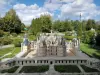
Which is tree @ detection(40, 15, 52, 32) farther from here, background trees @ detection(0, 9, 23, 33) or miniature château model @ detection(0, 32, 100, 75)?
miniature château model @ detection(0, 32, 100, 75)

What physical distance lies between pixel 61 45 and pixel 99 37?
56.1ft

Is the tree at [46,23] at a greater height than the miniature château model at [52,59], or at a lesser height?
greater

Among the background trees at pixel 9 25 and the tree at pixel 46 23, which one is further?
the tree at pixel 46 23

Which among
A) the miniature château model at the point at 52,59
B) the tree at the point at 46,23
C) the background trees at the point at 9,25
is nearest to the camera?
the miniature château model at the point at 52,59

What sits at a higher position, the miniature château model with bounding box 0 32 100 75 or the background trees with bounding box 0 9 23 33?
the background trees with bounding box 0 9 23 33

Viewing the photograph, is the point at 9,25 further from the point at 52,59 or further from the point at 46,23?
the point at 52,59

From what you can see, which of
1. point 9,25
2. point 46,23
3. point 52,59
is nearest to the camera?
point 52,59

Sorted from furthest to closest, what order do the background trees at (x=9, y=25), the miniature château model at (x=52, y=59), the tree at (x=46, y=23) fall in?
the tree at (x=46, y=23), the background trees at (x=9, y=25), the miniature château model at (x=52, y=59)

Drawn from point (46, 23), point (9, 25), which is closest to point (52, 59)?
point (9, 25)

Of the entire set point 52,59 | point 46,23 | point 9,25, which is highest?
point 46,23

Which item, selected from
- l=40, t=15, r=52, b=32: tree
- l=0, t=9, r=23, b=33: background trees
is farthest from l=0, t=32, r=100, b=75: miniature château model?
l=40, t=15, r=52, b=32: tree

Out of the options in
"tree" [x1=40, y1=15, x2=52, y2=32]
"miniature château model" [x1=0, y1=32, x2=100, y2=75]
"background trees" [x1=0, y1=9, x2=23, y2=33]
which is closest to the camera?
"miniature château model" [x1=0, y1=32, x2=100, y2=75]

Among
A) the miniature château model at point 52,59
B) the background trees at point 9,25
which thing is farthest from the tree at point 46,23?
the miniature château model at point 52,59

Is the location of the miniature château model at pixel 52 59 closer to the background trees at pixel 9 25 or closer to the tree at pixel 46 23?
the background trees at pixel 9 25
